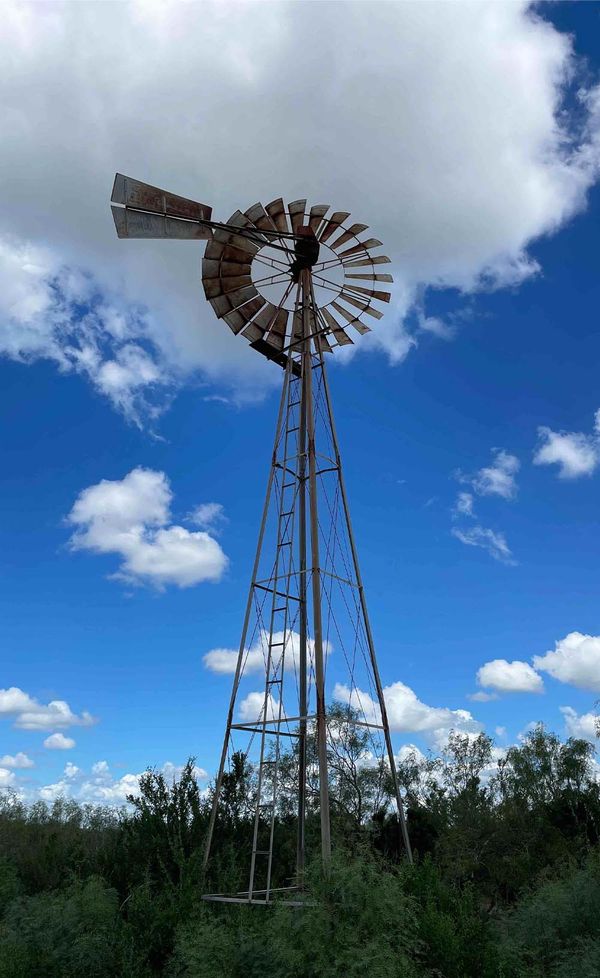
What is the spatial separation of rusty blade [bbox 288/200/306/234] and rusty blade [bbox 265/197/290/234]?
0.16 meters

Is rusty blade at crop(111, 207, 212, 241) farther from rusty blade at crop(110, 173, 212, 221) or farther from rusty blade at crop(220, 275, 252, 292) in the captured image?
rusty blade at crop(220, 275, 252, 292)

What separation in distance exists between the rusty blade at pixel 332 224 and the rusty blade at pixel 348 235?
0.22 m

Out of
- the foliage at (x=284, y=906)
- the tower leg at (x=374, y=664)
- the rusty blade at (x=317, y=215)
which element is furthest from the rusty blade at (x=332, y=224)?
the foliage at (x=284, y=906)

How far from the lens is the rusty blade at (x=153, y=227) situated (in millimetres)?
15531

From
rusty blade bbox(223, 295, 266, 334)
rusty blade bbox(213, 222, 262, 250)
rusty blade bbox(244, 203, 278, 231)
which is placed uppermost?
rusty blade bbox(244, 203, 278, 231)

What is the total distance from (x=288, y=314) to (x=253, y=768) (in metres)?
18.4

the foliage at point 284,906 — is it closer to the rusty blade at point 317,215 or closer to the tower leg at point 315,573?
the tower leg at point 315,573

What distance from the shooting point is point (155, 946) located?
13961 mm

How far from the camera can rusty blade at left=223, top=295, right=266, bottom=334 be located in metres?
17.6

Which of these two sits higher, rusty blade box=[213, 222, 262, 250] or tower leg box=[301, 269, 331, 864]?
rusty blade box=[213, 222, 262, 250]

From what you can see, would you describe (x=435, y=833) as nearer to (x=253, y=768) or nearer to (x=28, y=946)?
(x=253, y=768)

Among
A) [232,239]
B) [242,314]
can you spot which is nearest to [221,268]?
[232,239]

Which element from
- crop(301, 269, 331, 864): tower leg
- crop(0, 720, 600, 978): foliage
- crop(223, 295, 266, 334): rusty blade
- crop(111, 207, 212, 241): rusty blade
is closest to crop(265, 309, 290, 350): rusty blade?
crop(223, 295, 266, 334): rusty blade

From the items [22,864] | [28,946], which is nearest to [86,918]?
[28,946]
